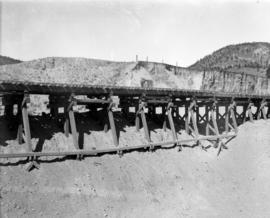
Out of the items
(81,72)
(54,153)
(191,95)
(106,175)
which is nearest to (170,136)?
(191,95)

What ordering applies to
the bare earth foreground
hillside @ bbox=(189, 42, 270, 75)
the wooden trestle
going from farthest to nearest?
hillside @ bbox=(189, 42, 270, 75), the wooden trestle, the bare earth foreground

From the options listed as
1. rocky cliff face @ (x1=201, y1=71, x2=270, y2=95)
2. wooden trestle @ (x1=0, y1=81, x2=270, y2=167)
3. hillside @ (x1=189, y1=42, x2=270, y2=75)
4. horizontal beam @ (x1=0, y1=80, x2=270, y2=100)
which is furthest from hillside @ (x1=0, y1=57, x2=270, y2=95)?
hillside @ (x1=189, y1=42, x2=270, y2=75)

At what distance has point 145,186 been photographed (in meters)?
11.1

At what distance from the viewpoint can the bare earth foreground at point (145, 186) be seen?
8.79m

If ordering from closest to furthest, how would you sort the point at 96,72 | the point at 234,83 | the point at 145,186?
the point at 145,186 → the point at 96,72 → the point at 234,83

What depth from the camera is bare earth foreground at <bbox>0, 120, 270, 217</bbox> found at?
8.79 metres

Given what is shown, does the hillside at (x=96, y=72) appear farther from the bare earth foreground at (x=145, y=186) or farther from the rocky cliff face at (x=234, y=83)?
the bare earth foreground at (x=145, y=186)

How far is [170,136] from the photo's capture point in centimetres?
1540

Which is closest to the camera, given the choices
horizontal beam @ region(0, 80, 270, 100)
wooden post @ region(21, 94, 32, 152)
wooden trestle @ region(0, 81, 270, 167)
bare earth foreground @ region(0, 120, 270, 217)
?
bare earth foreground @ region(0, 120, 270, 217)

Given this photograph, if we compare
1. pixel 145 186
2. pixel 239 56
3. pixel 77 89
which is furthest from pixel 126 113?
pixel 239 56

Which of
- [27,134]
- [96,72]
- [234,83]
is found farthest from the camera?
[234,83]

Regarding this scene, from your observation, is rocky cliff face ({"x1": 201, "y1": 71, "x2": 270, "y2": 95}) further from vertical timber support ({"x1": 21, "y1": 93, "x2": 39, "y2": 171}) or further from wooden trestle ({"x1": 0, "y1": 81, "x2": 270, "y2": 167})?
vertical timber support ({"x1": 21, "y1": 93, "x2": 39, "y2": 171})

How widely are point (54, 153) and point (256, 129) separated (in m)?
12.4

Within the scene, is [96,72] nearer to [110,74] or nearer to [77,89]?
[110,74]
